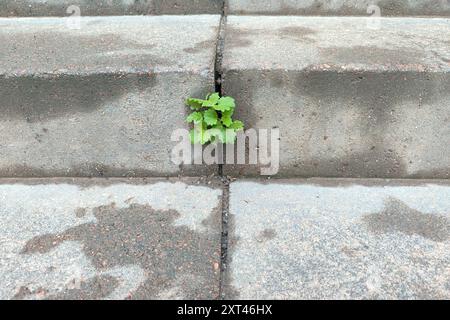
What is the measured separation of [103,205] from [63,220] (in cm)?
16

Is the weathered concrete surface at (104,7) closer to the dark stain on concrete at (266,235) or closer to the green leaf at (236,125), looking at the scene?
the green leaf at (236,125)

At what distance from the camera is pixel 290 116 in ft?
5.79

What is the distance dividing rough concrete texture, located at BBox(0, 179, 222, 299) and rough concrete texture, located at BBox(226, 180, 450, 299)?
5.0 inches

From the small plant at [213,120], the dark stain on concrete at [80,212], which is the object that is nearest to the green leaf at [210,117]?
the small plant at [213,120]

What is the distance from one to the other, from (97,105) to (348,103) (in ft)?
3.42

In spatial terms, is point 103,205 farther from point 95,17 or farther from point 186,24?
point 95,17

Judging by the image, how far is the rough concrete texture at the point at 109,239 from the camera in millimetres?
1278

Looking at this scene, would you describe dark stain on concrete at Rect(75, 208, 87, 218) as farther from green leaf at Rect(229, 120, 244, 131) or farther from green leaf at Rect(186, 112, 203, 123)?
green leaf at Rect(229, 120, 244, 131)

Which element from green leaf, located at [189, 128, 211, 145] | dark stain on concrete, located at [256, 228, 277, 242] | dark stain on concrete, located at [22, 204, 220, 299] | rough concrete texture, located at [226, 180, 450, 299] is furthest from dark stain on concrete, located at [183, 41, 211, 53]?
dark stain on concrete, located at [256, 228, 277, 242]

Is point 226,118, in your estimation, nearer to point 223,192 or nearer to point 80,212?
point 223,192

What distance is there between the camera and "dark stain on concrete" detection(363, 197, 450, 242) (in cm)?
150

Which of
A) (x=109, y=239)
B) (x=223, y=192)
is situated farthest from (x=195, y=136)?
(x=109, y=239)

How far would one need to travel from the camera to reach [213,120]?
166cm
